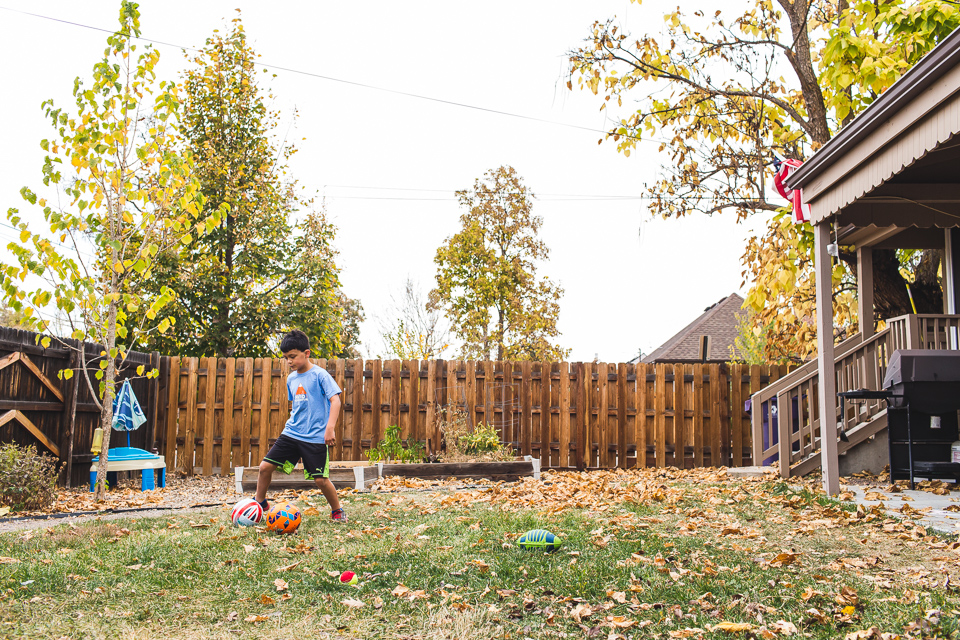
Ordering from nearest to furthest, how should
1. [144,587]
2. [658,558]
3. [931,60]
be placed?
1. [144,587]
2. [658,558]
3. [931,60]

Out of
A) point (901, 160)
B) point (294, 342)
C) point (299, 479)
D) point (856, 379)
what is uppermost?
point (901, 160)

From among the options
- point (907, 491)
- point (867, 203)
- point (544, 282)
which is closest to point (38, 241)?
point (867, 203)

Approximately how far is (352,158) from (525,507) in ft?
63.3

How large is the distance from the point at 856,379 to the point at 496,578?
6.80 meters

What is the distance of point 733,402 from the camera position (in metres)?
11.5

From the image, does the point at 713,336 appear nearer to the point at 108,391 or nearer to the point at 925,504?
the point at 925,504

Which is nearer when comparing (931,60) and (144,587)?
(144,587)

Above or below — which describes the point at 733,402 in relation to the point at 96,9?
below

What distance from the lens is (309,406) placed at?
231 inches

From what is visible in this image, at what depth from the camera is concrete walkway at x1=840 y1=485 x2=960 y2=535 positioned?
16.2 feet

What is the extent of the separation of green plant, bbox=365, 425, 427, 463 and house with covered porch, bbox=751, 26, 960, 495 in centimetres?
470

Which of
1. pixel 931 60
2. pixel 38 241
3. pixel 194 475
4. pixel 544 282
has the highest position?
pixel 544 282

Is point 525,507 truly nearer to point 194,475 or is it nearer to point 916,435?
point 916,435

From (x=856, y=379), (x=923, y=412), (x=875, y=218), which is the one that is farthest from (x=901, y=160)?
(x=856, y=379)
